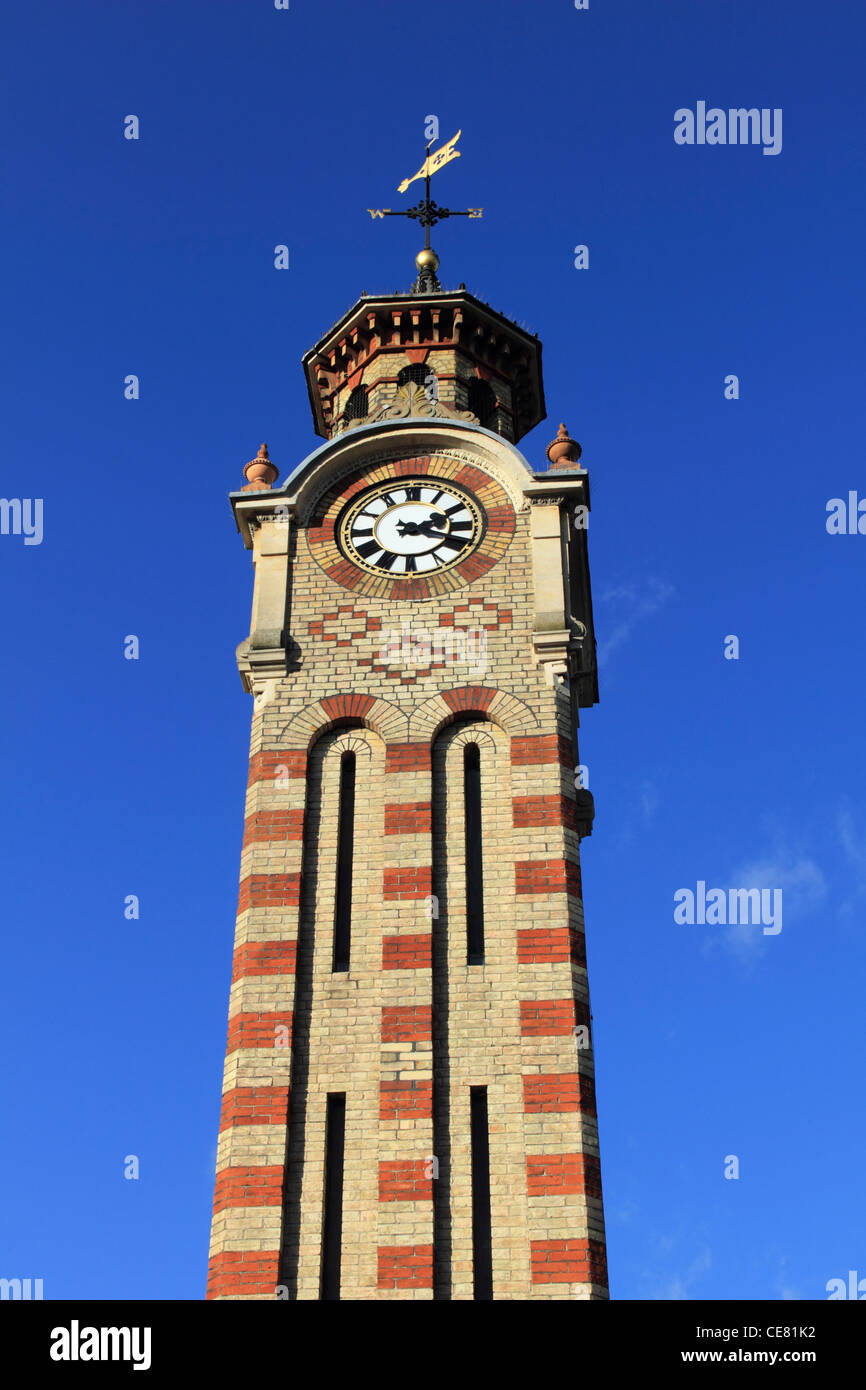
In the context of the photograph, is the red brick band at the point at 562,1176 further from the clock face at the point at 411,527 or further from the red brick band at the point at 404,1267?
the clock face at the point at 411,527

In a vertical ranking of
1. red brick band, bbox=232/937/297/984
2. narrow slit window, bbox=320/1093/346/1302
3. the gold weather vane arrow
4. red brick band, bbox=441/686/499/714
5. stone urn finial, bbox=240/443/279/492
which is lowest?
narrow slit window, bbox=320/1093/346/1302

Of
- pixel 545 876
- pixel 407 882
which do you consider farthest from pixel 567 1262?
pixel 407 882

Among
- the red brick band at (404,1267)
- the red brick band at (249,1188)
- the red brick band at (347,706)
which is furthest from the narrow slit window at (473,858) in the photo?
the red brick band at (404,1267)

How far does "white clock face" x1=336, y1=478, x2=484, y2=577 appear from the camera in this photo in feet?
93.3

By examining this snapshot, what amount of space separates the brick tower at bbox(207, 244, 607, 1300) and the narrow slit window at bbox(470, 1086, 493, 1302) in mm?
32

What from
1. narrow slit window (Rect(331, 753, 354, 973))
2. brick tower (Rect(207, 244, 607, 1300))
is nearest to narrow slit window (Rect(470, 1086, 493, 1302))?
brick tower (Rect(207, 244, 607, 1300))

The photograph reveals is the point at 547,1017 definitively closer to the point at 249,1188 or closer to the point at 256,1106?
the point at 256,1106

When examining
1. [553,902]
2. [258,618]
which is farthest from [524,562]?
[553,902]

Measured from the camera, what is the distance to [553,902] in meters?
23.8

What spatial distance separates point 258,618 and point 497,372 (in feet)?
35.4

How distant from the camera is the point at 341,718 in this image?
1038 inches

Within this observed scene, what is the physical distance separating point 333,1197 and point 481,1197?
80.8 inches

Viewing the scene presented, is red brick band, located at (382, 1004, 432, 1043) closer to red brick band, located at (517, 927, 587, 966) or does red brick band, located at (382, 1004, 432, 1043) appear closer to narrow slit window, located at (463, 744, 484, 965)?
narrow slit window, located at (463, 744, 484, 965)
